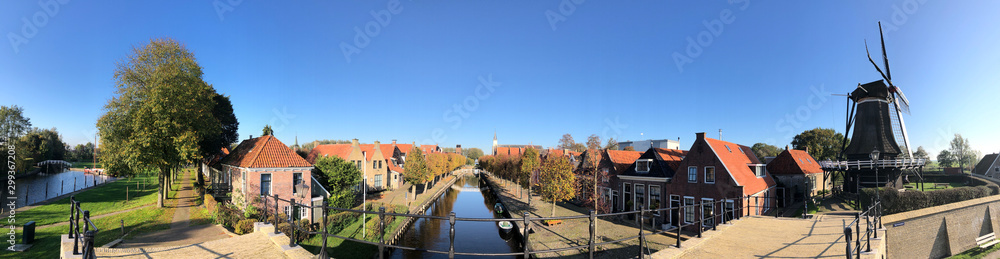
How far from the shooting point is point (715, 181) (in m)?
20.5

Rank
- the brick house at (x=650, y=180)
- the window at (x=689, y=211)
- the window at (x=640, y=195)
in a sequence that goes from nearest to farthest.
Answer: the window at (x=689, y=211) < the brick house at (x=650, y=180) < the window at (x=640, y=195)

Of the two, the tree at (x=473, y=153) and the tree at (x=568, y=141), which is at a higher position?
the tree at (x=568, y=141)

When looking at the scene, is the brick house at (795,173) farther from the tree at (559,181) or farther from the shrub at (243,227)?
the shrub at (243,227)

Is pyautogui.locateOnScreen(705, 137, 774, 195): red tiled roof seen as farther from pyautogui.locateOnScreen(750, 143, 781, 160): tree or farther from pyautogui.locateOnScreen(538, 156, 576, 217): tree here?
pyautogui.locateOnScreen(750, 143, 781, 160): tree

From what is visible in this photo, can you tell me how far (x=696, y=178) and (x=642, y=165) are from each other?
4.51 m

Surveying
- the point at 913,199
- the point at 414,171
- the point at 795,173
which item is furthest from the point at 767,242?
the point at 414,171

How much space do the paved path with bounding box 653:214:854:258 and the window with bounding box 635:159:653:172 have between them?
47.9ft

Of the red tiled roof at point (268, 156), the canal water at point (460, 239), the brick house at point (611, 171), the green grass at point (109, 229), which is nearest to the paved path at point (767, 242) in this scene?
the canal water at point (460, 239)

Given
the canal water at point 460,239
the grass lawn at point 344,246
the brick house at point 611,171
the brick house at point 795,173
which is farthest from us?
the brick house at point 795,173

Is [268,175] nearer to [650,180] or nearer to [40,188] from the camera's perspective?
[650,180]

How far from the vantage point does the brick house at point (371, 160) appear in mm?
39188

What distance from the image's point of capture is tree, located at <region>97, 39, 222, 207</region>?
19.3m

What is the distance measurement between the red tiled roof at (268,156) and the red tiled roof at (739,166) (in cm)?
2527

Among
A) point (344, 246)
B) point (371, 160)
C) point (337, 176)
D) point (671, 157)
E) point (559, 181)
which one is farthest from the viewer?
point (371, 160)
